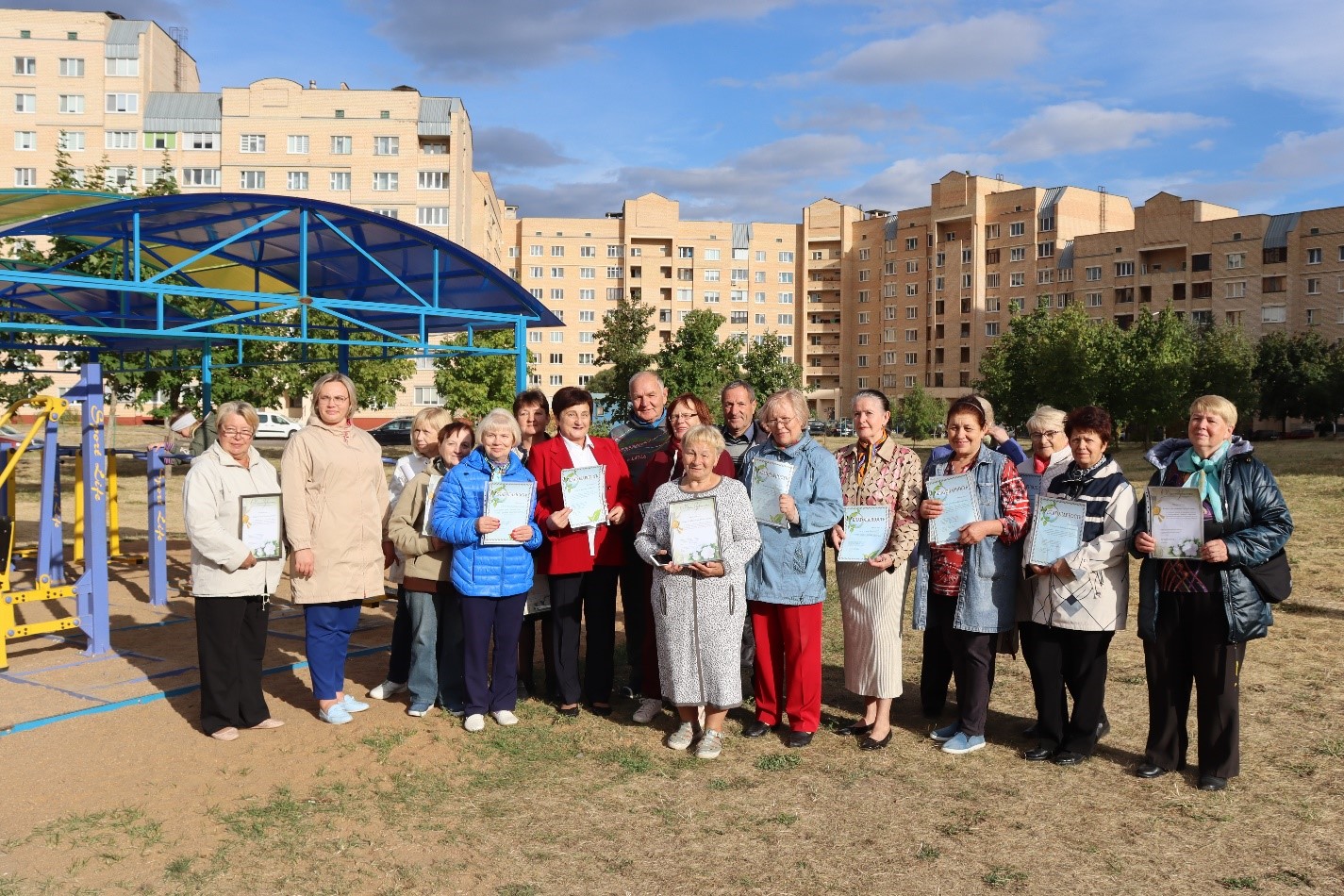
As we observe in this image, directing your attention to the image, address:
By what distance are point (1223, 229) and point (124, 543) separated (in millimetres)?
80836

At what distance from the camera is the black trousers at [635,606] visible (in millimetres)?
6211

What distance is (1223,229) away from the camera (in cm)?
7712

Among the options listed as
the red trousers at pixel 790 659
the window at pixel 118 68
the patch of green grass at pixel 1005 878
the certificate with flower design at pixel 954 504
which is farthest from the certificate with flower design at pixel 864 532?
the window at pixel 118 68

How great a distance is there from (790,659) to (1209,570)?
6.72 ft

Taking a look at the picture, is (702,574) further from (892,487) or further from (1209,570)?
(1209,570)

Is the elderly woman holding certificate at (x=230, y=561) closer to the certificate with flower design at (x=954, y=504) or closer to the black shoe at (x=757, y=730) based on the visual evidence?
the black shoe at (x=757, y=730)

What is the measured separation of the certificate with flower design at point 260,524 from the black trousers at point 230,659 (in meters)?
0.28

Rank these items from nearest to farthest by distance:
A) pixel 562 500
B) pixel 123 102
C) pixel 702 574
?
1. pixel 702 574
2. pixel 562 500
3. pixel 123 102

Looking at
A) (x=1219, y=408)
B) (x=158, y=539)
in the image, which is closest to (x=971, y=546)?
(x=1219, y=408)

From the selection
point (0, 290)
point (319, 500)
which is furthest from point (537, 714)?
point (0, 290)

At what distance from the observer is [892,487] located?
5.55m

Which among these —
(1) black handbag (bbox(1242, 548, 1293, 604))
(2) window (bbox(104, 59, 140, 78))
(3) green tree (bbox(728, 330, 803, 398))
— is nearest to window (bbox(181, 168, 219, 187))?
(2) window (bbox(104, 59, 140, 78))

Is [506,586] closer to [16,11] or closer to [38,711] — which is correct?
[38,711]

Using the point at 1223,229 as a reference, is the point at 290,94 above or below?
above
